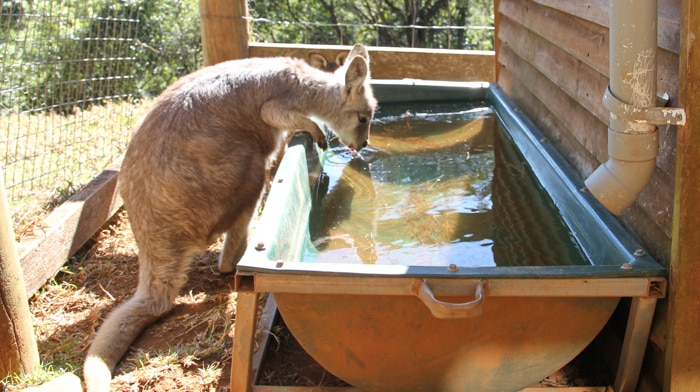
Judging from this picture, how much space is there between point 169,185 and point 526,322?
6.84ft

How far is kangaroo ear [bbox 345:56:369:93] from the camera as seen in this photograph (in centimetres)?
455

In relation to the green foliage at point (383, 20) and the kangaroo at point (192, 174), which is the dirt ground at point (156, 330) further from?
the green foliage at point (383, 20)

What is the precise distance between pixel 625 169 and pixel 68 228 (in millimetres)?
3448

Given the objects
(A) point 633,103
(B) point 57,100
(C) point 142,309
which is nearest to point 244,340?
(C) point 142,309

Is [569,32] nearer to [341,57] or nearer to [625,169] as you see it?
[625,169]

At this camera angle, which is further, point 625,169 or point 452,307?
point 625,169

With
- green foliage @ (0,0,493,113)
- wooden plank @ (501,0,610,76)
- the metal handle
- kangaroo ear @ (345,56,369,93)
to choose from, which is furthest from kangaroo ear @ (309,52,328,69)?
the metal handle

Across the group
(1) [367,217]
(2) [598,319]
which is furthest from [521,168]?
(2) [598,319]

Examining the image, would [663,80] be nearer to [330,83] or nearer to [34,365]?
[330,83]

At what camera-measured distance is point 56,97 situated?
237 inches

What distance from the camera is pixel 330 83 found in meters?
4.72

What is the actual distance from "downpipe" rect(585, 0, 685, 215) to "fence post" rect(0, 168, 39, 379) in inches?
102

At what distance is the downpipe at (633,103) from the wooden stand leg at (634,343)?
1.31 feet

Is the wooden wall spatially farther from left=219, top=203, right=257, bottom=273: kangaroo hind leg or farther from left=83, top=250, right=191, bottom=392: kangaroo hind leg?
left=83, top=250, right=191, bottom=392: kangaroo hind leg
